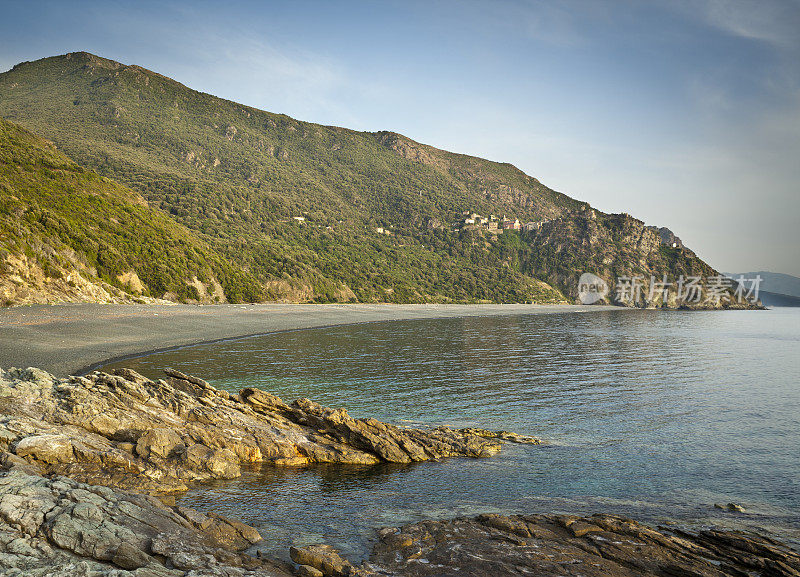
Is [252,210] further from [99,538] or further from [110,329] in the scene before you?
[99,538]

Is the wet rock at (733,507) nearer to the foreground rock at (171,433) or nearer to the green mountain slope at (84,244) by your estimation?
the foreground rock at (171,433)

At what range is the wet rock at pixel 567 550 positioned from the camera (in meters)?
9.38

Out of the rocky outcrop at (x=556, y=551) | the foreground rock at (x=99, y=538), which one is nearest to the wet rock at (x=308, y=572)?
the rocky outcrop at (x=556, y=551)

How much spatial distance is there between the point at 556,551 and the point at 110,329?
4627 centimetres

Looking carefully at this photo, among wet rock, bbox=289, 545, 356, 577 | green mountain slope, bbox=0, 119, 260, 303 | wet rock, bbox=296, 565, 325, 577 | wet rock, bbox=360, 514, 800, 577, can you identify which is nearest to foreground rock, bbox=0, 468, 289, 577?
wet rock, bbox=296, 565, 325, 577

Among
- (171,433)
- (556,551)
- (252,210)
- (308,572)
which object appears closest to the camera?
(308,572)

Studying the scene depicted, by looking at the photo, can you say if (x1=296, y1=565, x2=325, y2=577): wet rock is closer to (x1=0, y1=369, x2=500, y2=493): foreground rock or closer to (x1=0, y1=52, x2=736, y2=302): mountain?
(x1=0, y1=369, x2=500, y2=493): foreground rock

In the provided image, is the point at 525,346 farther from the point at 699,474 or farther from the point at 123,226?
the point at 123,226

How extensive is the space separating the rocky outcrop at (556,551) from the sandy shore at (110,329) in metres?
25.7

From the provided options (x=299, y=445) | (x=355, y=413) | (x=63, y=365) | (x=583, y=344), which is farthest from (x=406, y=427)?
(x=583, y=344)

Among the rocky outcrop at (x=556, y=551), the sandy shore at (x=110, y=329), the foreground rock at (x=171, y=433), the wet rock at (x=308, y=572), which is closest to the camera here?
the wet rock at (x=308, y=572)

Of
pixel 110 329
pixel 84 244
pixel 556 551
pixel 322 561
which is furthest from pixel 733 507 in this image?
pixel 84 244

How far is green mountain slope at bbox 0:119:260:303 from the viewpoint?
52219 mm

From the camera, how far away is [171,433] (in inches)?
599
